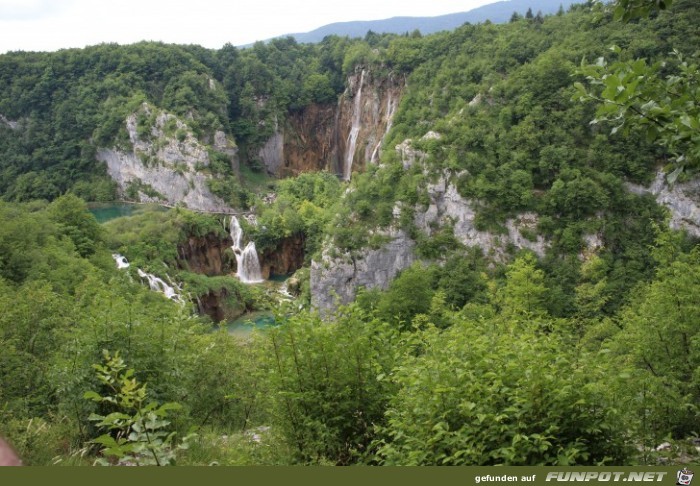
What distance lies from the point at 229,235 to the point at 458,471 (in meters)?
54.0

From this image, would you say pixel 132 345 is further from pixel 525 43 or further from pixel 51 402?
pixel 525 43

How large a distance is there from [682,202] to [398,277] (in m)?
18.1

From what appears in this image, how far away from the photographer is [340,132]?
8569cm

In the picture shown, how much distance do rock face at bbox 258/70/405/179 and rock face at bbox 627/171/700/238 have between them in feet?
126

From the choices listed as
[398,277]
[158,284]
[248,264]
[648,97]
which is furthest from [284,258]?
[648,97]

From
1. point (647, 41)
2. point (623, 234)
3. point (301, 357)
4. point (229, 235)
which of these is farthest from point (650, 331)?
point (229, 235)

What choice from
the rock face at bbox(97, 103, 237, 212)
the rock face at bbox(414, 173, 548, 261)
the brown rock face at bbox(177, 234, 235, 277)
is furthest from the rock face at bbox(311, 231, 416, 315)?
the rock face at bbox(97, 103, 237, 212)

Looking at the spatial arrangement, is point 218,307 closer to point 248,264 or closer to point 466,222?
point 248,264

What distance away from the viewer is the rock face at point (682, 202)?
36.5 m

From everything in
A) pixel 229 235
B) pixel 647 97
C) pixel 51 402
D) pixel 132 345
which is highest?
pixel 647 97

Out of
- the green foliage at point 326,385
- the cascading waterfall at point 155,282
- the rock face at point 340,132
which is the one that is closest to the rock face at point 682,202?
the cascading waterfall at point 155,282

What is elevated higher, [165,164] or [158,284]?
[165,164]

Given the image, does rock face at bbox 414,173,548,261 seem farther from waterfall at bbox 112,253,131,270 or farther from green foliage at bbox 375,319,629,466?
green foliage at bbox 375,319,629,466

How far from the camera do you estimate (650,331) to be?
452 inches
